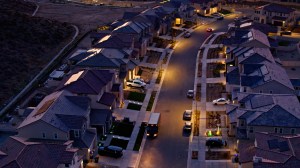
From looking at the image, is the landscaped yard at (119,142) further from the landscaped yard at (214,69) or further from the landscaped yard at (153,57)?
the landscaped yard at (153,57)

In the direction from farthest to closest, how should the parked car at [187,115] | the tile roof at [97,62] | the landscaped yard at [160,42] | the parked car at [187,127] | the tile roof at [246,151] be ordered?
the landscaped yard at [160,42]
the tile roof at [97,62]
the parked car at [187,115]
the parked car at [187,127]
the tile roof at [246,151]

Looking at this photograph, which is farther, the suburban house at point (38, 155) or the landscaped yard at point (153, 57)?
the landscaped yard at point (153, 57)

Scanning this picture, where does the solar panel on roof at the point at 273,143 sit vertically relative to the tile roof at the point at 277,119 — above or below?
below

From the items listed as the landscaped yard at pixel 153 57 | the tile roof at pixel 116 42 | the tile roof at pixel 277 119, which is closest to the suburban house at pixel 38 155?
the tile roof at pixel 277 119

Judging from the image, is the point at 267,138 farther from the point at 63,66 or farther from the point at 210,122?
the point at 63,66

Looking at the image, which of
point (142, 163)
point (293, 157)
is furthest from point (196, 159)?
point (293, 157)

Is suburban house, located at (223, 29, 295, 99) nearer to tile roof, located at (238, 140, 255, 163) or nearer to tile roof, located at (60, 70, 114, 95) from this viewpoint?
tile roof, located at (238, 140, 255, 163)

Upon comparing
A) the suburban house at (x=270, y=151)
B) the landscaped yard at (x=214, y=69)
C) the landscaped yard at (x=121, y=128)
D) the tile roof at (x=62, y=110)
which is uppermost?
the tile roof at (x=62, y=110)
